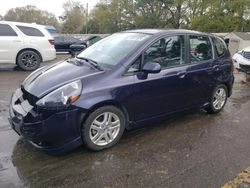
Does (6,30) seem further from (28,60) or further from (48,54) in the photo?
(48,54)

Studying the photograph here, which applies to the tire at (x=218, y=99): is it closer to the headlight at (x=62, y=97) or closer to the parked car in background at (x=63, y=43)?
the headlight at (x=62, y=97)

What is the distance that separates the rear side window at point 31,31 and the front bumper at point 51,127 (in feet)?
23.8

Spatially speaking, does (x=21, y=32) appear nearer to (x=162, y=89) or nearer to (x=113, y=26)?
(x=162, y=89)

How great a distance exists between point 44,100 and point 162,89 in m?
1.82

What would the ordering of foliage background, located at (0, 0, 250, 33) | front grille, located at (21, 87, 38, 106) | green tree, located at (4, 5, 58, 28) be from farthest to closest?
green tree, located at (4, 5, 58, 28) < foliage background, located at (0, 0, 250, 33) < front grille, located at (21, 87, 38, 106)

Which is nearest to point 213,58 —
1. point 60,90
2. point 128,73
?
point 128,73

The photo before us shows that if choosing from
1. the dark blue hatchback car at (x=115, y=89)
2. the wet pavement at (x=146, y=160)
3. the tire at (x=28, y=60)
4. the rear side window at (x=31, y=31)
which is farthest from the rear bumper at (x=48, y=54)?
the dark blue hatchback car at (x=115, y=89)

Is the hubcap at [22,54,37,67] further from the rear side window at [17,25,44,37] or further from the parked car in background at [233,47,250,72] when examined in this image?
the parked car in background at [233,47,250,72]

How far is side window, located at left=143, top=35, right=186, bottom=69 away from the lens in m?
4.71

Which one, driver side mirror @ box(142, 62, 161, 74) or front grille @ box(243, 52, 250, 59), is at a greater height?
driver side mirror @ box(142, 62, 161, 74)

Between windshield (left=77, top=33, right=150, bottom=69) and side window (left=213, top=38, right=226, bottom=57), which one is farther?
side window (left=213, top=38, right=226, bottom=57)

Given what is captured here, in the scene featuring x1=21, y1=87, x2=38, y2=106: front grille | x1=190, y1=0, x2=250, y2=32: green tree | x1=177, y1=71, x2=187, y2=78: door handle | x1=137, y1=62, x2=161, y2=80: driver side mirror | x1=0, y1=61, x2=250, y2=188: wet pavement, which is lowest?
x1=0, y1=61, x2=250, y2=188: wet pavement

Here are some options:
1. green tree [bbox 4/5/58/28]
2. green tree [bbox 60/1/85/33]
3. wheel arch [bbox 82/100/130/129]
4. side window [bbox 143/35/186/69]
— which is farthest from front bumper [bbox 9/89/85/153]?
green tree [bbox 4/5/58/28]

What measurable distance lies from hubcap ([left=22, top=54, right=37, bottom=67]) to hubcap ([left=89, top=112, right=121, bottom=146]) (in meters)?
7.22
